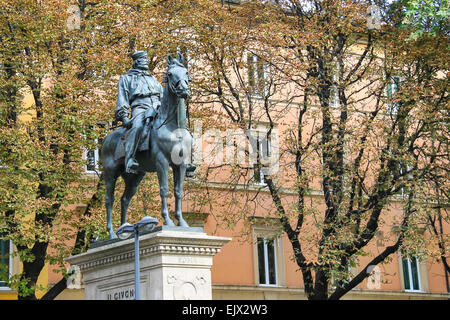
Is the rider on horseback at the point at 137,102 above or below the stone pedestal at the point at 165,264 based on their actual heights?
above

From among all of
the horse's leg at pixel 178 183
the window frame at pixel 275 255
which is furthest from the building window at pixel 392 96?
the horse's leg at pixel 178 183

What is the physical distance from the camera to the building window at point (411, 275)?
36.2m

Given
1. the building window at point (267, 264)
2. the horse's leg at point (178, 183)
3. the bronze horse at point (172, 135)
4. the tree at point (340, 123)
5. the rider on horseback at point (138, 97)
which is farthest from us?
the building window at point (267, 264)

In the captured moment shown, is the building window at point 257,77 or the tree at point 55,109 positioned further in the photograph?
the building window at point 257,77

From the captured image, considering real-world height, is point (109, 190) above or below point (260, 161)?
below

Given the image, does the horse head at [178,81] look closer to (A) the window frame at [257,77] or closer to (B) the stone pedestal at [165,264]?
(B) the stone pedestal at [165,264]

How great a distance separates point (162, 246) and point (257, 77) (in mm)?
15400

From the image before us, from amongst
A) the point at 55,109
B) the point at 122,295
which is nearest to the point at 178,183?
the point at 122,295

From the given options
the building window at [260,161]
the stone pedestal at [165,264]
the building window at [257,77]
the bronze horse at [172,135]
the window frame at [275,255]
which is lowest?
the stone pedestal at [165,264]

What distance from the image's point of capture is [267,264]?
109 ft

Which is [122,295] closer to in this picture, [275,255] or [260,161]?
[260,161]

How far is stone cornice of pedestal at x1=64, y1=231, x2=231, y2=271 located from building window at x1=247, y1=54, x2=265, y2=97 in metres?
13.0

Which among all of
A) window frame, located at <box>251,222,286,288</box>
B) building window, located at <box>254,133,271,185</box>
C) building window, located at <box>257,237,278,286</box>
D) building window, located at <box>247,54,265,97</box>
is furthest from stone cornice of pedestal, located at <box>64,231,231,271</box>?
building window, located at <box>257,237,278,286</box>

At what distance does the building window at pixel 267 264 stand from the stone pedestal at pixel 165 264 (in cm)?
1992
